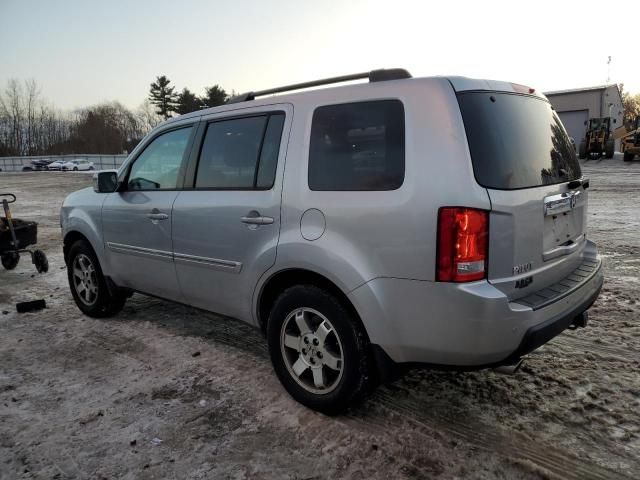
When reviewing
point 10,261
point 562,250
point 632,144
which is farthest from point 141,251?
point 632,144

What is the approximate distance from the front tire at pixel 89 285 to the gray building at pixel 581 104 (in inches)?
1956

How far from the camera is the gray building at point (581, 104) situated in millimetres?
46875

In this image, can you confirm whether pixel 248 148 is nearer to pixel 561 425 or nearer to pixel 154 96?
pixel 561 425

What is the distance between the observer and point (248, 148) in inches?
136

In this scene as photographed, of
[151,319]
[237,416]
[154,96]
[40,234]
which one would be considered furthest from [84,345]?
[154,96]

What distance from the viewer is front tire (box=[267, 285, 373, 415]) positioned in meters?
2.80

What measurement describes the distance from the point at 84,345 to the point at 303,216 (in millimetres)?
2609

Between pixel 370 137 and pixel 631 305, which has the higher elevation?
pixel 370 137

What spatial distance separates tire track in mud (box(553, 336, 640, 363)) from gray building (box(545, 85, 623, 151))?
48667mm

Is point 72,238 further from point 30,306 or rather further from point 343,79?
point 343,79

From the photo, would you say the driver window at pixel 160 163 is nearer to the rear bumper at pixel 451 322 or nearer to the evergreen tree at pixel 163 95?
the rear bumper at pixel 451 322

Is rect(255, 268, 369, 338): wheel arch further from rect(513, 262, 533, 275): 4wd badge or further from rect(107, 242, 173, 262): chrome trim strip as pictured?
rect(107, 242, 173, 262): chrome trim strip

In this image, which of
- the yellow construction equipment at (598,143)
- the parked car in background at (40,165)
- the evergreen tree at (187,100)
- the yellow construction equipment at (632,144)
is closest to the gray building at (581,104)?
the yellow construction equipment at (598,143)

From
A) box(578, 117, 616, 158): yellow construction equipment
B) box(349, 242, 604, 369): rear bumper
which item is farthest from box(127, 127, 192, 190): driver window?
box(578, 117, 616, 158): yellow construction equipment
